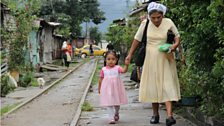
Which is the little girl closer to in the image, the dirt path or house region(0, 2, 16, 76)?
the dirt path

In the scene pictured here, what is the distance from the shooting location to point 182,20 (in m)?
7.04

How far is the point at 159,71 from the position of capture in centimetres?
759

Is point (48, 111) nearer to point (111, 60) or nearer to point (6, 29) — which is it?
point (111, 60)

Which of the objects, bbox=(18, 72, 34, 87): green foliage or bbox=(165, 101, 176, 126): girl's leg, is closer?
bbox=(165, 101, 176, 126): girl's leg

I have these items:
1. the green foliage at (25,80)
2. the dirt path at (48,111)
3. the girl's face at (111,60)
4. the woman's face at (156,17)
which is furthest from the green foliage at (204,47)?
the green foliage at (25,80)

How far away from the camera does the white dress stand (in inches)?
297

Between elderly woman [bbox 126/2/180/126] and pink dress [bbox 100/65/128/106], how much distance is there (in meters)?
1.02

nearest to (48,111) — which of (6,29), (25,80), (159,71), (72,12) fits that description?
(159,71)

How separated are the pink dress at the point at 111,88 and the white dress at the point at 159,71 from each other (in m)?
1.02

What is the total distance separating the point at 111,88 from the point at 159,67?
4.67 feet

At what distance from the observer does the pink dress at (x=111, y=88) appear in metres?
8.70

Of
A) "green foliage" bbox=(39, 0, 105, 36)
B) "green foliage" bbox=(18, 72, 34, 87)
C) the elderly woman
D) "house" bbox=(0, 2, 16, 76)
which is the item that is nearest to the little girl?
the elderly woman

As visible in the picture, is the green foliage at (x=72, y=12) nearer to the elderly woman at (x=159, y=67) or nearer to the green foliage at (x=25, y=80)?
the green foliage at (x=25, y=80)

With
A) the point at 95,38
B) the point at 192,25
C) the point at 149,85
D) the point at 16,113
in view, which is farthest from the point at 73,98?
the point at 95,38
